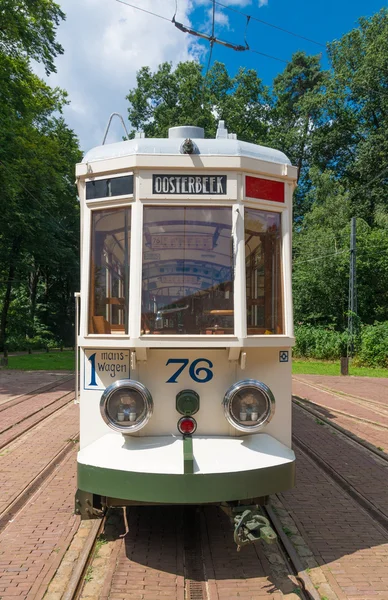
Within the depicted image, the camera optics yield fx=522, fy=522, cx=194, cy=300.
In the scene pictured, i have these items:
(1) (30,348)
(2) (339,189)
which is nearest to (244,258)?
(1) (30,348)

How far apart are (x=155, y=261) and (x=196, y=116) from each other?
38965 mm

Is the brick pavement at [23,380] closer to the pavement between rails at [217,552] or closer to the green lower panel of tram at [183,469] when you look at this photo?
the pavement between rails at [217,552]

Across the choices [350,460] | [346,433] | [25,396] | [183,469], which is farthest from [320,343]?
[183,469]

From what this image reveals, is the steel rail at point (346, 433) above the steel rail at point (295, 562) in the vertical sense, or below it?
above

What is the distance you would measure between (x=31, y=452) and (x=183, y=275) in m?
4.87

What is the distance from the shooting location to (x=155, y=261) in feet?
13.4

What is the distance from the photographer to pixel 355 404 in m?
12.6

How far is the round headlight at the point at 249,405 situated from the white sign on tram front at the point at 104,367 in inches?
33.6

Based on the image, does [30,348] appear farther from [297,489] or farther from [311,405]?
[297,489]

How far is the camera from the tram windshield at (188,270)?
13.3 feet

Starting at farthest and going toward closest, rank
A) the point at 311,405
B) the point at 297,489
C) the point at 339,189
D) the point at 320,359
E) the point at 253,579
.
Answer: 1. the point at 339,189
2. the point at 320,359
3. the point at 311,405
4. the point at 297,489
5. the point at 253,579

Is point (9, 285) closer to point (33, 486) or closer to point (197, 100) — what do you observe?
point (197, 100)

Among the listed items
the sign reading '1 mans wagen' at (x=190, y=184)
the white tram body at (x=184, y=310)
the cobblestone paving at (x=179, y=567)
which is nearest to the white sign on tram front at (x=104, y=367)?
the white tram body at (x=184, y=310)

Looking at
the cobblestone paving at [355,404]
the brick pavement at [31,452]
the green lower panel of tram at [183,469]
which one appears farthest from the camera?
the cobblestone paving at [355,404]
